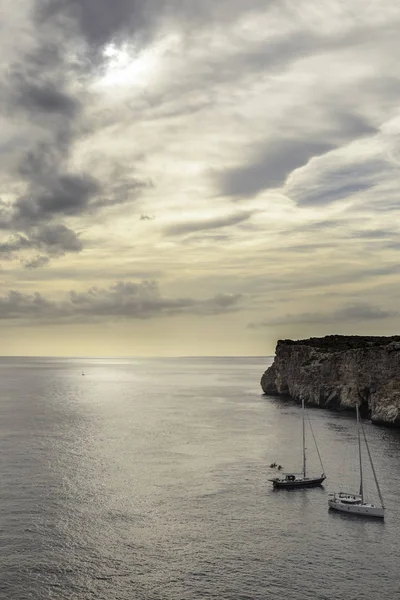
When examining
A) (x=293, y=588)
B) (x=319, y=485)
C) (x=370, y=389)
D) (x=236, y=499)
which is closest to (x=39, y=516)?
(x=236, y=499)

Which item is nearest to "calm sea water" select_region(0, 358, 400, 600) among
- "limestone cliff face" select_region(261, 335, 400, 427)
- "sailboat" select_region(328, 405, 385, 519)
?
"sailboat" select_region(328, 405, 385, 519)

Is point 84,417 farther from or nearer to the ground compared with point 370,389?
nearer to the ground

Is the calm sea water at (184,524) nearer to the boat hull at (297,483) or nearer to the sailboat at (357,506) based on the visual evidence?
the boat hull at (297,483)

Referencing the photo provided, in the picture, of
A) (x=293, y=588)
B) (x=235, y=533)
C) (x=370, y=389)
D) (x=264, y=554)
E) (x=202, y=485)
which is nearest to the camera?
(x=293, y=588)

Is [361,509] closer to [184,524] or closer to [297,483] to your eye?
[297,483]

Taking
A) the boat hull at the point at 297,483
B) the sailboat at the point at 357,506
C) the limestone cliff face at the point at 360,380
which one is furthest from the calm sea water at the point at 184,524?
the limestone cliff face at the point at 360,380

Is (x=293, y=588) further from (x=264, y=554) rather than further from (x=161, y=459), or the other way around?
(x=161, y=459)

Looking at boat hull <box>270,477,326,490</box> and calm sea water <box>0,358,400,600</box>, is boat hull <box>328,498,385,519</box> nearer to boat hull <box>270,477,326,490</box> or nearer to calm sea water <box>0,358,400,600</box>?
calm sea water <box>0,358,400,600</box>

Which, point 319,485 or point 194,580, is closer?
point 194,580
